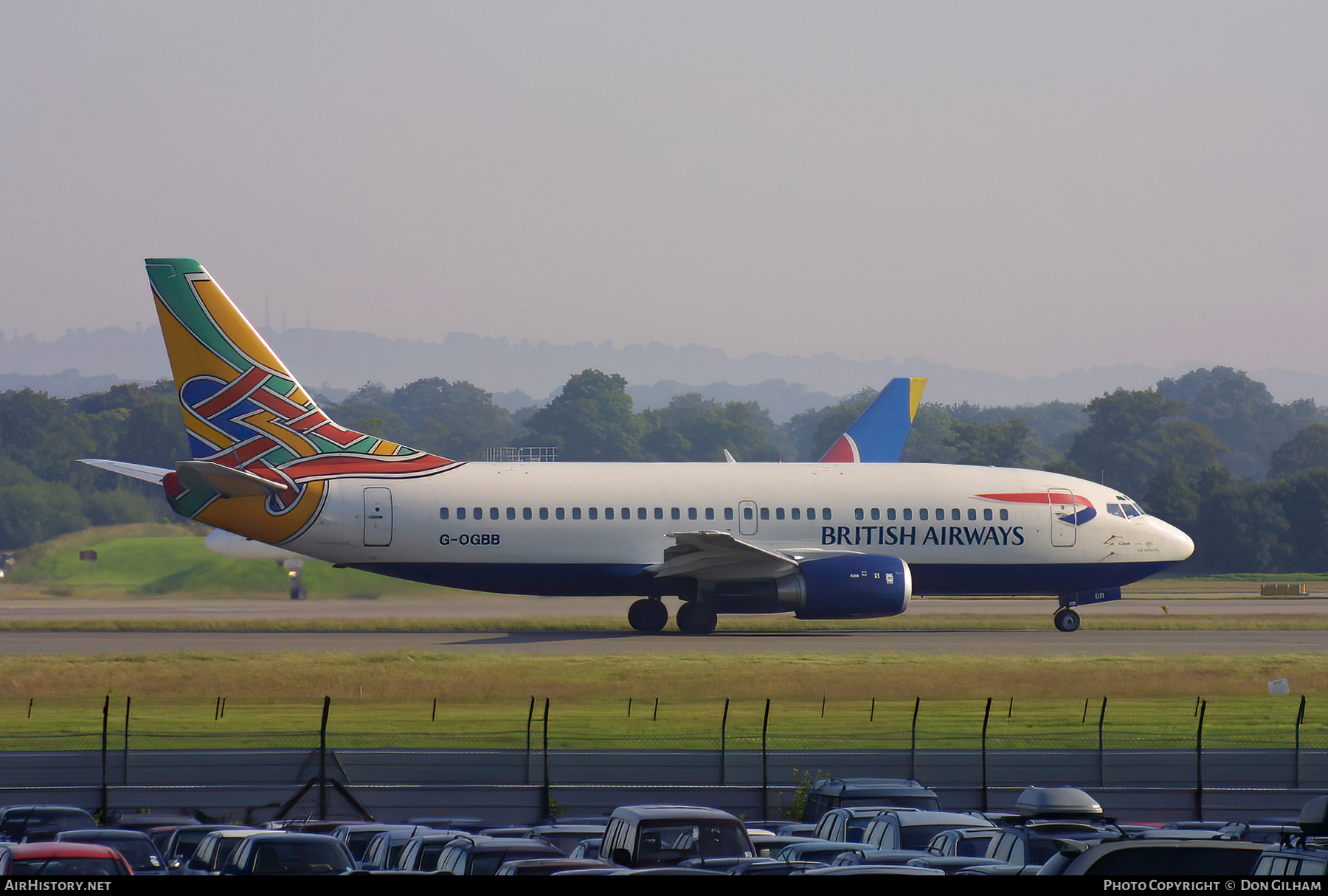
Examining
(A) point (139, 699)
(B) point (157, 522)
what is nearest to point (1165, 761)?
(A) point (139, 699)

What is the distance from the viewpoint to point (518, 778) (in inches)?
685

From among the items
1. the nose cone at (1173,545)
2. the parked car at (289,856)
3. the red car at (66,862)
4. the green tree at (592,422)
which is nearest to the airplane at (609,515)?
the nose cone at (1173,545)

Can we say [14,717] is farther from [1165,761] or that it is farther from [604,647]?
[1165,761]

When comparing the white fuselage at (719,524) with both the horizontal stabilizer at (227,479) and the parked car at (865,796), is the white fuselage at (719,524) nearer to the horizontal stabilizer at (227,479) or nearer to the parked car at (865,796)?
the horizontal stabilizer at (227,479)

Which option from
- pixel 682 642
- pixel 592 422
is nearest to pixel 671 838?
pixel 682 642

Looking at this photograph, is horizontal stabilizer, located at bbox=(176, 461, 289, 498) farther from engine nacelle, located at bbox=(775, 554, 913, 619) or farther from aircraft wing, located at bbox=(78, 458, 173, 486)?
engine nacelle, located at bbox=(775, 554, 913, 619)

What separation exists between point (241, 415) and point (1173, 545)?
25750mm

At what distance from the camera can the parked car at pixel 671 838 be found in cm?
1159

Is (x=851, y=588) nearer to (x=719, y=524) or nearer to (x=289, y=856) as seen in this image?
(x=719, y=524)

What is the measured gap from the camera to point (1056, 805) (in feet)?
47.0

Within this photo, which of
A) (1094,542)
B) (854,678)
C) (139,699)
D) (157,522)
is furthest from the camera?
(157,522)

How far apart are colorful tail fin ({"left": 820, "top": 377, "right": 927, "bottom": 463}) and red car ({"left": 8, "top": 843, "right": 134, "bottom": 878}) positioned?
41.1 metres

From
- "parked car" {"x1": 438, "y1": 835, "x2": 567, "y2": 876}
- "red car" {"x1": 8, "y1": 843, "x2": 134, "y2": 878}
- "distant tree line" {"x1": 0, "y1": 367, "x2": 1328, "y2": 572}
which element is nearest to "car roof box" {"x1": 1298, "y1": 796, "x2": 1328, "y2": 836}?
"parked car" {"x1": 438, "y1": 835, "x2": 567, "y2": 876}

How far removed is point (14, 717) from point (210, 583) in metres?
30.9
